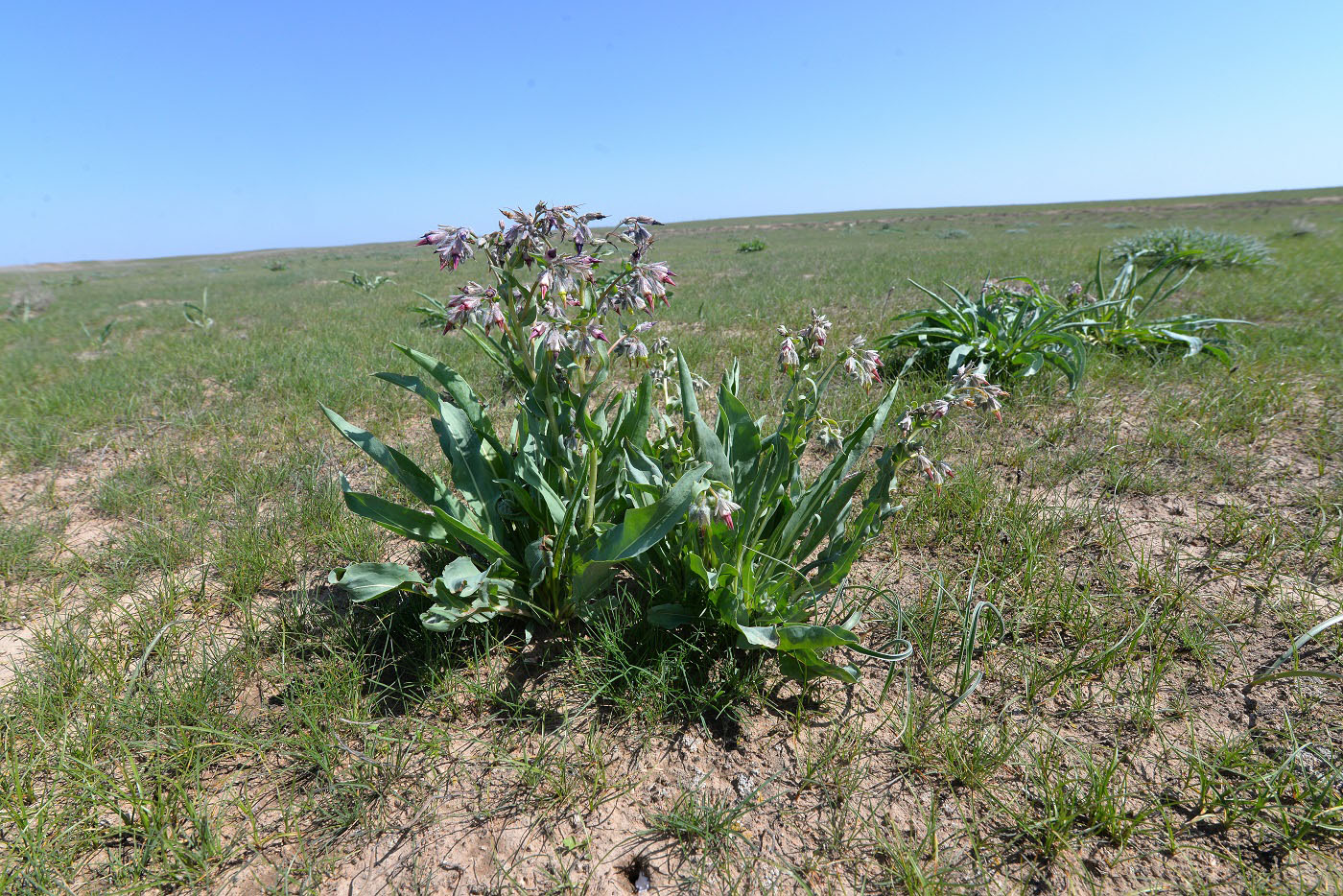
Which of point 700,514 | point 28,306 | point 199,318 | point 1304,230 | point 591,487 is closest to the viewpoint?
point 700,514

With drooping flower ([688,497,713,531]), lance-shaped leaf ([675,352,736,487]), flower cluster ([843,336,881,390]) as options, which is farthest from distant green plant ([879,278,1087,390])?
drooping flower ([688,497,713,531])

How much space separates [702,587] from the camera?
199 cm

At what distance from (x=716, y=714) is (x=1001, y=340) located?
3746 mm

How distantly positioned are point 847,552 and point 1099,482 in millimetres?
1988

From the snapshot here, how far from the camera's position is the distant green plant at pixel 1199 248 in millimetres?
9117

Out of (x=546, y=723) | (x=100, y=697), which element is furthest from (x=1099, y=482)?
(x=100, y=697)

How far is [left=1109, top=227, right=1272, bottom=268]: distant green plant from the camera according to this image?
9.12 m

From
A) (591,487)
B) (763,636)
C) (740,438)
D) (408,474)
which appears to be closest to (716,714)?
(763,636)

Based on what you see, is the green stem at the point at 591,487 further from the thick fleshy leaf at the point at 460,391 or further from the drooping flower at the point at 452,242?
the drooping flower at the point at 452,242

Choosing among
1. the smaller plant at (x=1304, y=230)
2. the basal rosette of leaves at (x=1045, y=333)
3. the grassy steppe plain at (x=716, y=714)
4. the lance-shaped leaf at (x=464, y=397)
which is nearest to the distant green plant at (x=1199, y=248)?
the basal rosette of leaves at (x=1045, y=333)

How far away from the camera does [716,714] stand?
188 centimetres

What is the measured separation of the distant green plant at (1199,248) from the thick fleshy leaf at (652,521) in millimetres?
9448

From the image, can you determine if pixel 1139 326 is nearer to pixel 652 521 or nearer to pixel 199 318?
pixel 652 521

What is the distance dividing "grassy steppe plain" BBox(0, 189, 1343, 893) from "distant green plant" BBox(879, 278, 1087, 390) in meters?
0.84
